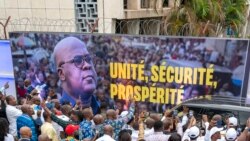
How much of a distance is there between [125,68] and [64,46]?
1.59 metres

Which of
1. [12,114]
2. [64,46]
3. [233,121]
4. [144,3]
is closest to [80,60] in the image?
[64,46]

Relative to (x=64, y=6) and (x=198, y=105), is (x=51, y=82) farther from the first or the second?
(x=64, y=6)

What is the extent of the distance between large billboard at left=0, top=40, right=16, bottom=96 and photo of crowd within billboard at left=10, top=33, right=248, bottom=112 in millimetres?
338

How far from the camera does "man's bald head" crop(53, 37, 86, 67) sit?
27.7 feet

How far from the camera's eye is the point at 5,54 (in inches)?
374

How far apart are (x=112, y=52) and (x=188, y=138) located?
11.8 feet

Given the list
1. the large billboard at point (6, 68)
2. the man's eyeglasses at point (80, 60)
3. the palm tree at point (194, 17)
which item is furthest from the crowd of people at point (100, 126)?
the palm tree at point (194, 17)

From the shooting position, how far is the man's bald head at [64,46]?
332 inches

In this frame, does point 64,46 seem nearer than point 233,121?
No

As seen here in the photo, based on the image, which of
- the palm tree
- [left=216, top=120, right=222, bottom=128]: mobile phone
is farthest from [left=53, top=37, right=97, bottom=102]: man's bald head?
[left=216, top=120, right=222, bottom=128]: mobile phone

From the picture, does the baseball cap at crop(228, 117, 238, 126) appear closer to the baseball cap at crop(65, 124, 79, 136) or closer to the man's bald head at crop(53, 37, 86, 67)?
the baseball cap at crop(65, 124, 79, 136)

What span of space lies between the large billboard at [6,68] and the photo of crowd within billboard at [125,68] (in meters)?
0.34

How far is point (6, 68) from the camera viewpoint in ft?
31.5

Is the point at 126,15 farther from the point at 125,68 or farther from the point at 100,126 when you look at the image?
the point at 100,126
